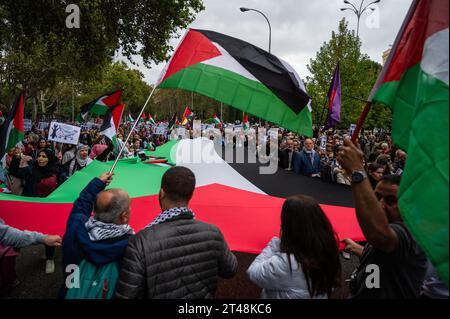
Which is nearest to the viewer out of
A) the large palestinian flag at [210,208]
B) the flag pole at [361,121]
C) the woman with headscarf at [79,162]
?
the flag pole at [361,121]

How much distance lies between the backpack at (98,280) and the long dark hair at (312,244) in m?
1.12

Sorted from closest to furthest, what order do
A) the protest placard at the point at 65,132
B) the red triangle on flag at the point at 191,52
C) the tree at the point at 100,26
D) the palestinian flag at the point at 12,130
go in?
the red triangle on flag at the point at 191,52 < the palestinian flag at the point at 12,130 < the protest placard at the point at 65,132 < the tree at the point at 100,26

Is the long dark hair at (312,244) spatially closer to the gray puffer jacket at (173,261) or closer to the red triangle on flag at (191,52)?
the gray puffer jacket at (173,261)

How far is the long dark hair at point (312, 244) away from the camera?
6.11 ft

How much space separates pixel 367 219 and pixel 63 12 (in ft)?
34.7

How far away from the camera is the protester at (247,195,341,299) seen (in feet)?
6.12

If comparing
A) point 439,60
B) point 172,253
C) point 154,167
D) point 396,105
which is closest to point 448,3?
point 439,60

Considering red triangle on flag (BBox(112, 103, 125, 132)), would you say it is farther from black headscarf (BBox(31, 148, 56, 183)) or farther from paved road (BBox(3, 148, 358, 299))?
paved road (BBox(3, 148, 358, 299))

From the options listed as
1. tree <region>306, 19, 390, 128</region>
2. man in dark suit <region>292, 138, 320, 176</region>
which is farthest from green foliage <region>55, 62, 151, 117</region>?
man in dark suit <region>292, 138, 320, 176</region>

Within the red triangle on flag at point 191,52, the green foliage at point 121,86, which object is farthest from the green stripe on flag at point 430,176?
the green foliage at point 121,86

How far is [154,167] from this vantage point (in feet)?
19.1

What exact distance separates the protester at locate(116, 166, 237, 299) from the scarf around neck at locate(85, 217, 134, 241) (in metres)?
0.20

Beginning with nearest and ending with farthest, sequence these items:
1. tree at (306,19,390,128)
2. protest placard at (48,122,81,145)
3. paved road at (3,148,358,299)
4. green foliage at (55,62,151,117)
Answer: paved road at (3,148,358,299) → protest placard at (48,122,81,145) → tree at (306,19,390,128) → green foliage at (55,62,151,117)
